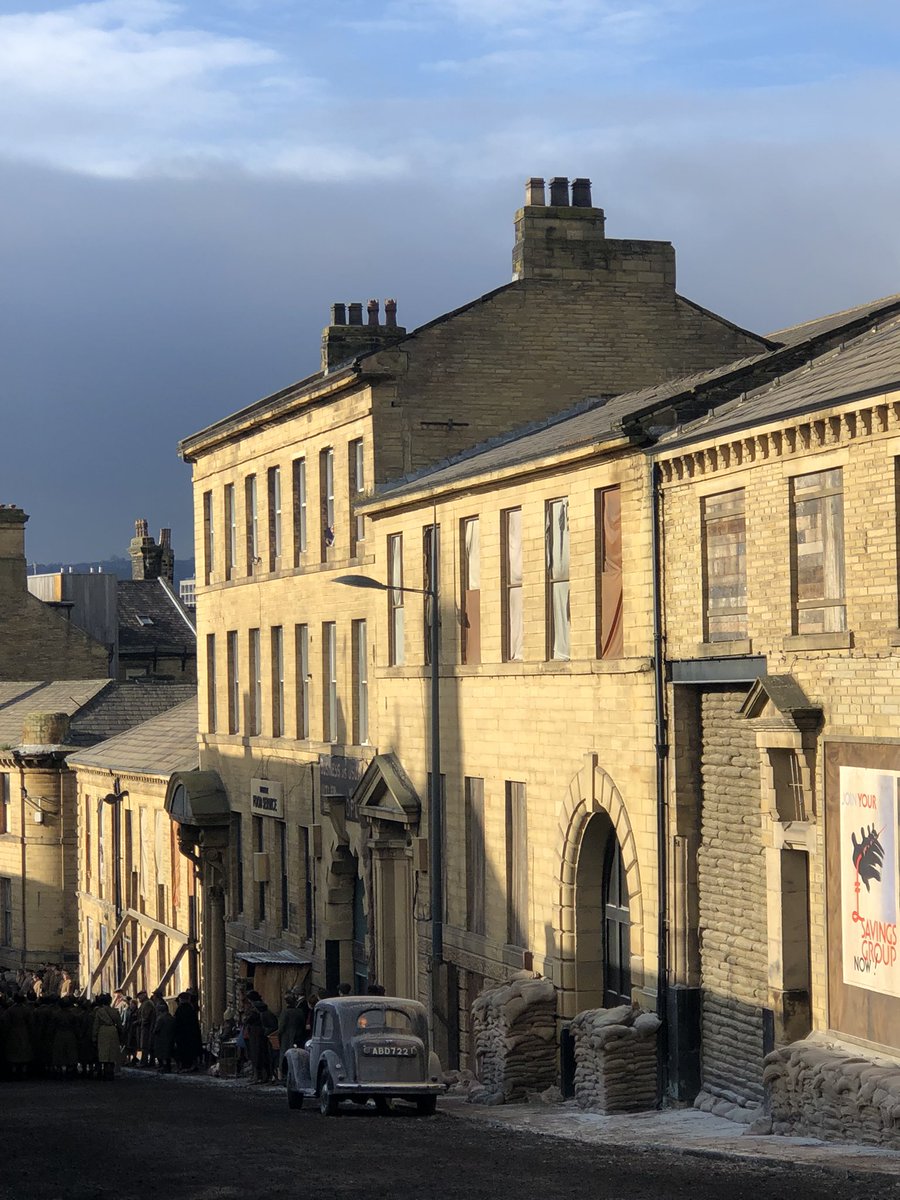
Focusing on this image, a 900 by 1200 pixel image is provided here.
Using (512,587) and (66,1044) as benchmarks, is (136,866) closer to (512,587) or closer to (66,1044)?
(66,1044)

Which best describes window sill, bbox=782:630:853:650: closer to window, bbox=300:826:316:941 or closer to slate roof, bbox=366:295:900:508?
slate roof, bbox=366:295:900:508

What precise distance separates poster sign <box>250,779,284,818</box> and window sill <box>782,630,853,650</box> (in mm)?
22843

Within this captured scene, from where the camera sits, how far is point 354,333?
43.8 metres

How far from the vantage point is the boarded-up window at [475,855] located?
33.2 metres

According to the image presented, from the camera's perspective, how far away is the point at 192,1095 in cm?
3000

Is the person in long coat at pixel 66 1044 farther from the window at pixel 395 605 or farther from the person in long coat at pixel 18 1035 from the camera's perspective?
the window at pixel 395 605

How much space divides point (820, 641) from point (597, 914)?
26.2ft

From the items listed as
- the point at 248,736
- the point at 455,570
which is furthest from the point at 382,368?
the point at 248,736

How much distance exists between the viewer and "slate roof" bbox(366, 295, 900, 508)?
24.2 metres

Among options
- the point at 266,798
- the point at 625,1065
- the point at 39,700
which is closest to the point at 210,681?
the point at 266,798

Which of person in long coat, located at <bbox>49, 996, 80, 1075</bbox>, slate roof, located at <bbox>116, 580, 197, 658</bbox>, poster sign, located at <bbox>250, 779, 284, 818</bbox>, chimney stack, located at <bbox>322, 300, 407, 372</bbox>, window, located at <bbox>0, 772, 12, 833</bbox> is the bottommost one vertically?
person in long coat, located at <bbox>49, 996, 80, 1075</bbox>

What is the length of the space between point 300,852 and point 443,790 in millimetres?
9406

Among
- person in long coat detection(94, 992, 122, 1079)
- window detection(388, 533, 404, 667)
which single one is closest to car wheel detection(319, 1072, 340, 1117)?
person in long coat detection(94, 992, 122, 1079)

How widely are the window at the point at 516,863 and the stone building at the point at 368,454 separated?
Result: 4021 mm
